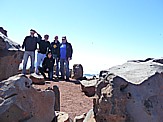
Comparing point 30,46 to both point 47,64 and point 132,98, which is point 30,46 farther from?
point 132,98

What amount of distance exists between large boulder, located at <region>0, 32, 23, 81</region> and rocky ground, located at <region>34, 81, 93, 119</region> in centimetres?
122

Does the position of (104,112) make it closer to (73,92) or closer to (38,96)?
(38,96)

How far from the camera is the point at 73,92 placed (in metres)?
10.1

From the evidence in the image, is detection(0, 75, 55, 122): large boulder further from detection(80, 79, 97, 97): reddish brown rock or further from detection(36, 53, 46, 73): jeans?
detection(36, 53, 46, 73): jeans

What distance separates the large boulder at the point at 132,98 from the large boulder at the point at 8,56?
11.0 ft

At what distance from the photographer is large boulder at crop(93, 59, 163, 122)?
4.07 m

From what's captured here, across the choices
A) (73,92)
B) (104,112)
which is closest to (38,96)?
(104,112)

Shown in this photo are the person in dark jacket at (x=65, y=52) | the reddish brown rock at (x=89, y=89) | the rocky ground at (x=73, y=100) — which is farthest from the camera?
the person in dark jacket at (x=65, y=52)

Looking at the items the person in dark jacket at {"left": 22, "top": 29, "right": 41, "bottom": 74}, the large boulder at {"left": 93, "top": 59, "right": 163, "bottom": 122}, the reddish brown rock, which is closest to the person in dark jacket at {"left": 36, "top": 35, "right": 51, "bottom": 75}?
the person in dark jacket at {"left": 22, "top": 29, "right": 41, "bottom": 74}

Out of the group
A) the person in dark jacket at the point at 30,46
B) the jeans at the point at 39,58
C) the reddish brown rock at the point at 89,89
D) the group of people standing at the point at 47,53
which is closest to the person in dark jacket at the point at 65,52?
the group of people standing at the point at 47,53

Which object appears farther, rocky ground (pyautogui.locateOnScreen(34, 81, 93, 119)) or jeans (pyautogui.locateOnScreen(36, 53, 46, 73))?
jeans (pyautogui.locateOnScreen(36, 53, 46, 73))

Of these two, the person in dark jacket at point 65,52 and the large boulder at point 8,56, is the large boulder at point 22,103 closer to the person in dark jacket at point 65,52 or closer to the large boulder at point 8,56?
the large boulder at point 8,56

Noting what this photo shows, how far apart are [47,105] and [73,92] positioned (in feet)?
16.9

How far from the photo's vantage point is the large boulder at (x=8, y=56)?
686 cm
